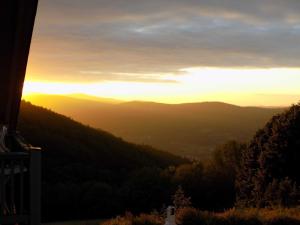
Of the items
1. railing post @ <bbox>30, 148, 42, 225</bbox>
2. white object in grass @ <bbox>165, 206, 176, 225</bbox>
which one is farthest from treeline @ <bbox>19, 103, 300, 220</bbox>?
railing post @ <bbox>30, 148, 42, 225</bbox>

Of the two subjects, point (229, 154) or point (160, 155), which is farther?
point (160, 155)

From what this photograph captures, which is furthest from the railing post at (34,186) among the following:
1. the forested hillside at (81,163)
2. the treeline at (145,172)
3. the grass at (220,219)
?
the forested hillside at (81,163)

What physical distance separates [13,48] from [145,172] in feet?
160

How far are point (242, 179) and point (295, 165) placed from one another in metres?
5.90

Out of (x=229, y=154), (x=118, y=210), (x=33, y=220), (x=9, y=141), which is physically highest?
(x=9, y=141)

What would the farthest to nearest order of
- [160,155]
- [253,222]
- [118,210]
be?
[160,155] → [118,210] → [253,222]

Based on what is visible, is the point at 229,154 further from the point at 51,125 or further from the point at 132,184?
the point at 51,125

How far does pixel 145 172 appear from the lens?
184ft

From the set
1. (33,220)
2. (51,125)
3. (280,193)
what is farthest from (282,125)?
(51,125)

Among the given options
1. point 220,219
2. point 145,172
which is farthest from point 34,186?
point 145,172

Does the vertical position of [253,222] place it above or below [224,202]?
above

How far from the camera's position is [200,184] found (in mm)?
52406

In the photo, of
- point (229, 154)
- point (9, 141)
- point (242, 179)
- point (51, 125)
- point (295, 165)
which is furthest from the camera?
point (51, 125)

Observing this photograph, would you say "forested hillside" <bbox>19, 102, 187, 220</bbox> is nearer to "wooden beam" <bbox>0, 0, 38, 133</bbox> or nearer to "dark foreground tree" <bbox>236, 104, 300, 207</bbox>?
"dark foreground tree" <bbox>236, 104, 300, 207</bbox>
